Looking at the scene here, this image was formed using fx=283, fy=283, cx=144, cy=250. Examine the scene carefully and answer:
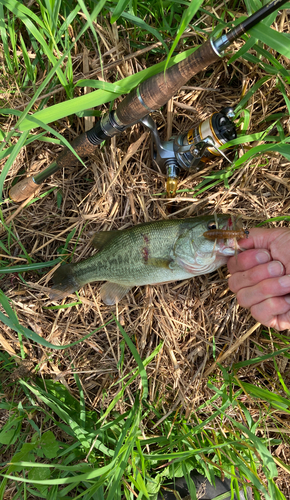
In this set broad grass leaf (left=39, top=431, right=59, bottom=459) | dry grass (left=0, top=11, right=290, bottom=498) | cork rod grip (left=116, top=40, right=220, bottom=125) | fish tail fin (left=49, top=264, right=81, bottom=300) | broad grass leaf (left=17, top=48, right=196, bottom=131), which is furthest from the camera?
fish tail fin (left=49, top=264, right=81, bottom=300)

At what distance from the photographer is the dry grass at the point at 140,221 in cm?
288

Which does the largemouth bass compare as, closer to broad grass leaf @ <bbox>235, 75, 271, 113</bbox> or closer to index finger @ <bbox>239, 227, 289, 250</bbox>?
index finger @ <bbox>239, 227, 289, 250</bbox>

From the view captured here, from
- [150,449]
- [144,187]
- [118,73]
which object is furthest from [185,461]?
[118,73]

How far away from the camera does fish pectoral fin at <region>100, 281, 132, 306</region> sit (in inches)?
118

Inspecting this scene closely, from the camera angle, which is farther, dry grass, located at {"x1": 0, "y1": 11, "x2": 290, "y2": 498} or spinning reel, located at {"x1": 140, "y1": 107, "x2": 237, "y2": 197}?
dry grass, located at {"x1": 0, "y1": 11, "x2": 290, "y2": 498}

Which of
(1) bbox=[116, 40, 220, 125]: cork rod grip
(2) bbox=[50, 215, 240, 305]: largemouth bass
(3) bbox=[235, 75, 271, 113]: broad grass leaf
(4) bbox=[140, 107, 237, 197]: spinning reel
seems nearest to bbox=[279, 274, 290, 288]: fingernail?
(2) bbox=[50, 215, 240, 305]: largemouth bass

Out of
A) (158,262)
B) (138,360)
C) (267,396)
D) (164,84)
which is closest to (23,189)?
(158,262)

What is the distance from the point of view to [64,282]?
3.01 m

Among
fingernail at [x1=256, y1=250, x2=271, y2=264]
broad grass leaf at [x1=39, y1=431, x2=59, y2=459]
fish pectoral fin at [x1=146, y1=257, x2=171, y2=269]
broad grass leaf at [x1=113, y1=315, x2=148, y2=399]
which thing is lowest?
broad grass leaf at [x1=39, y1=431, x2=59, y2=459]

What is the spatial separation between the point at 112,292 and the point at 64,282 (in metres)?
0.52

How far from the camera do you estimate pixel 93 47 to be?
9.40ft

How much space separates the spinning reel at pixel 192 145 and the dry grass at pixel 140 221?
200 mm

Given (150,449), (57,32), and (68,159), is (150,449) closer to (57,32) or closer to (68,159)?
(68,159)

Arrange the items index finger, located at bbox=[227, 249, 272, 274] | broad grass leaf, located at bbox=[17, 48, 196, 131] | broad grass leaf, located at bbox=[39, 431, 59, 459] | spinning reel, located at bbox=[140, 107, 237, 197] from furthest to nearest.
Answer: broad grass leaf, located at bbox=[39, 431, 59, 459], index finger, located at bbox=[227, 249, 272, 274], spinning reel, located at bbox=[140, 107, 237, 197], broad grass leaf, located at bbox=[17, 48, 196, 131]
